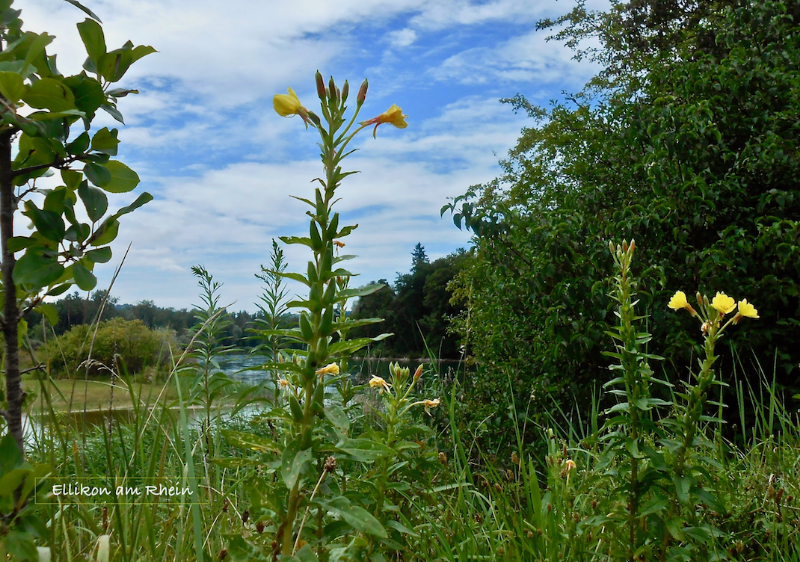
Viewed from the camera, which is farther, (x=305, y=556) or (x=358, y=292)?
(x=358, y=292)

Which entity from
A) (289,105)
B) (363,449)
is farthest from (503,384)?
(289,105)

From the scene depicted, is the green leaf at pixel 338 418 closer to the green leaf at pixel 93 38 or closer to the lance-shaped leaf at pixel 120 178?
the lance-shaped leaf at pixel 120 178

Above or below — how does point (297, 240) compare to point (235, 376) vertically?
above

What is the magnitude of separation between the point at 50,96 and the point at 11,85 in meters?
0.06

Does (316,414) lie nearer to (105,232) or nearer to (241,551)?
(241,551)

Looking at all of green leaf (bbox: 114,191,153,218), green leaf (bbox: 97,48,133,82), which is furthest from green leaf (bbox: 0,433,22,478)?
green leaf (bbox: 97,48,133,82)

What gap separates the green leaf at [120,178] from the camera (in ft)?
3.75

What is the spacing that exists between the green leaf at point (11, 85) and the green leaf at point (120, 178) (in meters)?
0.22

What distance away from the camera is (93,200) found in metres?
1.06

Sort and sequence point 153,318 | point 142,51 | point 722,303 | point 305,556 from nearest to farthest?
point 305,556 → point 142,51 → point 722,303 → point 153,318

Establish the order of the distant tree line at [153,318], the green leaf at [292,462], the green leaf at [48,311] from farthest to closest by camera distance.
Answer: the distant tree line at [153,318] < the green leaf at [48,311] < the green leaf at [292,462]

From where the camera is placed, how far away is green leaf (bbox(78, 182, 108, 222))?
3.47 ft

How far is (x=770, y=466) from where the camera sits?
2.37 meters

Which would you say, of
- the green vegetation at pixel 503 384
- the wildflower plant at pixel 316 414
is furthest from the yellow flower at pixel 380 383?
the wildflower plant at pixel 316 414
